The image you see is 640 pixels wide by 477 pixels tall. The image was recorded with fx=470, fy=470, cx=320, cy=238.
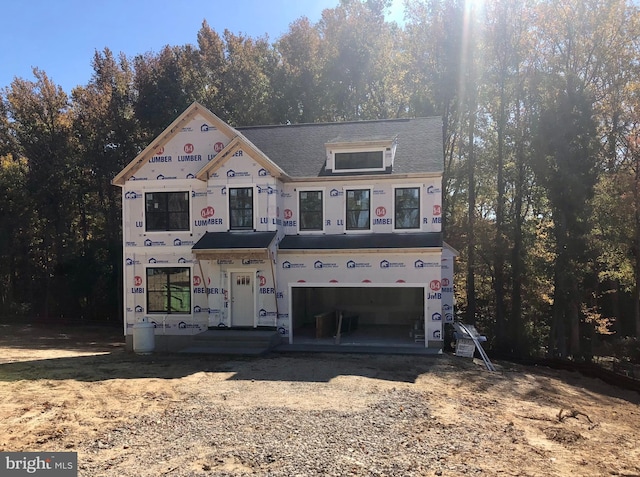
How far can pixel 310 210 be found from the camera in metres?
16.6

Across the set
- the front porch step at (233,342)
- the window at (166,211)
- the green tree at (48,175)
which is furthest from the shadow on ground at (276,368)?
the green tree at (48,175)

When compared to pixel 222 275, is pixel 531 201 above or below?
above

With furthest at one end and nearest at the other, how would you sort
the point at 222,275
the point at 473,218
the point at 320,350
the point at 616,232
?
the point at 473,218 → the point at 616,232 → the point at 222,275 → the point at 320,350

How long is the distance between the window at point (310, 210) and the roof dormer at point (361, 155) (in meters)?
1.06

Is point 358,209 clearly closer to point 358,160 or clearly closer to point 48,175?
point 358,160

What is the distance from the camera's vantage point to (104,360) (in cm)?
1402

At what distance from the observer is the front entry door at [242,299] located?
1608 cm

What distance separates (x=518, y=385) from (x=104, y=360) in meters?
11.6

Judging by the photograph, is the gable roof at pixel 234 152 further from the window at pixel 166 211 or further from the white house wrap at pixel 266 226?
the window at pixel 166 211

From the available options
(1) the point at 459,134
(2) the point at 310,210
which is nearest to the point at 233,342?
(2) the point at 310,210

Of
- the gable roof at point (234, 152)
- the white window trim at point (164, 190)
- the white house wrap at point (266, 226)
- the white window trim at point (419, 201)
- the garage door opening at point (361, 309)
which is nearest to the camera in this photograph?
the white house wrap at point (266, 226)

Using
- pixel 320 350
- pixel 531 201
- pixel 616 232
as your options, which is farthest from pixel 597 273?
pixel 320 350

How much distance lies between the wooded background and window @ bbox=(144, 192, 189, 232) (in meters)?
12.4

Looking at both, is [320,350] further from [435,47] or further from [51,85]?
[51,85]
